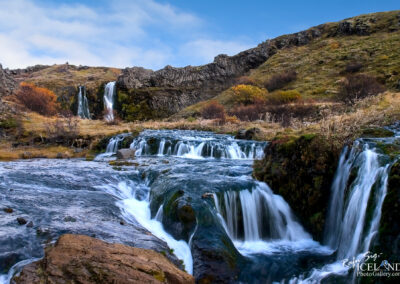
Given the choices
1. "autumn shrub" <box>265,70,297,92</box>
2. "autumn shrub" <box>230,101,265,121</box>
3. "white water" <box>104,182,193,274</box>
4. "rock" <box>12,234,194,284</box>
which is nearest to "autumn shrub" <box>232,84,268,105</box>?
"autumn shrub" <box>265,70,297,92</box>

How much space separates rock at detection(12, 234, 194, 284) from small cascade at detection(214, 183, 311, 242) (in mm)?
3098

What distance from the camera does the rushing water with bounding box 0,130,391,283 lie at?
5.57 meters

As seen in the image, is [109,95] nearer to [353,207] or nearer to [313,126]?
[313,126]

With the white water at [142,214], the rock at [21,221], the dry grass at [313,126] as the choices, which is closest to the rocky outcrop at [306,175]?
the dry grass at [313,126]

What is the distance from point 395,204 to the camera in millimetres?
4684

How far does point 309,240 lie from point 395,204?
10.8 feet

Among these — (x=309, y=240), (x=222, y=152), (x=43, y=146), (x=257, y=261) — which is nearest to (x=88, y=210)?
(x=257, y=261)

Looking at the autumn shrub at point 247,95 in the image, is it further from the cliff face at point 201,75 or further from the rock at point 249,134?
the rock at point 249,134

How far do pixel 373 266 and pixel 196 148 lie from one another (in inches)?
585

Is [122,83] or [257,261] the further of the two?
[122,83]

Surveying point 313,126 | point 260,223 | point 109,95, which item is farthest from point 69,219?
point 109,95

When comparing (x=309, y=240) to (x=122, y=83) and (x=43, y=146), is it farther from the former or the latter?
(x=122, y=83)

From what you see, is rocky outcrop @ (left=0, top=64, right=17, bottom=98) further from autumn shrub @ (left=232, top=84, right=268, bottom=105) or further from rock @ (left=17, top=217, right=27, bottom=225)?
rock @ (left=17, top=217, right=27, bottom=225)

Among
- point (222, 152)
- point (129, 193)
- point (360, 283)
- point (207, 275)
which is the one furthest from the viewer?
point (222, 152)
